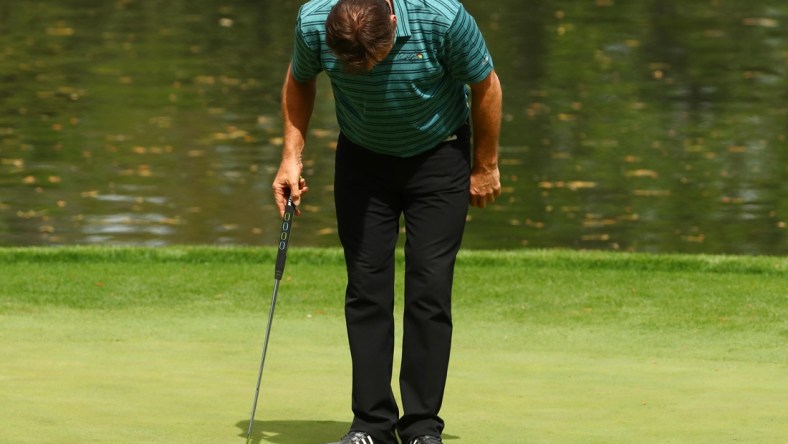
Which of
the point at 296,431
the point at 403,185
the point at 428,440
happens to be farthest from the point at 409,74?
the point at 296,431

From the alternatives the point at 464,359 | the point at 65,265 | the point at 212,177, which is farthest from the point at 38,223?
the point at 464,359

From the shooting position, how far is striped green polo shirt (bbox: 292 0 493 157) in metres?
4.54

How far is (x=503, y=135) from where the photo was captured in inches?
655

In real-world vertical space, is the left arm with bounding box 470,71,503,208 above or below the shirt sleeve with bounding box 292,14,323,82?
below

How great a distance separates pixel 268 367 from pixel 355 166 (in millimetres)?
1474

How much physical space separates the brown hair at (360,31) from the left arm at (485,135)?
428mm

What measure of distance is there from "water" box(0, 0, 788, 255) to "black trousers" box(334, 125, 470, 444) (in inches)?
270

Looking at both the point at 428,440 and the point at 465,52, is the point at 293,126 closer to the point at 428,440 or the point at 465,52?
the point at 465,52

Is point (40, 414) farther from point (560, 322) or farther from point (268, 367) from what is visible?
point (560, 322)

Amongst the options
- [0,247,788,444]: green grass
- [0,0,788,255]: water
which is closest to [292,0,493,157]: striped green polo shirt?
[0,247,788,444]: green grass

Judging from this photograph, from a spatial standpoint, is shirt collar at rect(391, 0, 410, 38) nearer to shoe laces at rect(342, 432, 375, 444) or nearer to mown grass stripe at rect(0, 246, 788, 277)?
shoe laces at rect(342, 432, 375, 444)

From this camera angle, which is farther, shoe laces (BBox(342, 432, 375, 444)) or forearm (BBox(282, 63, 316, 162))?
forearm (BBox(282, 63, 316, 162))

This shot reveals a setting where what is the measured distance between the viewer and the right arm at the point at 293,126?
16.0 ft

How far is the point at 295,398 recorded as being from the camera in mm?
5504
